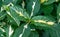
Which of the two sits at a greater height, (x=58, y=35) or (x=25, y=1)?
(x=25, y=1)

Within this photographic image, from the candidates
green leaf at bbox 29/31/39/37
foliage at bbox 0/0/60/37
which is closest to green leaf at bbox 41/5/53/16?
foliage at bbox 0/0/60/37

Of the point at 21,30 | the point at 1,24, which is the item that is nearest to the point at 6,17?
A: the point at 1,24

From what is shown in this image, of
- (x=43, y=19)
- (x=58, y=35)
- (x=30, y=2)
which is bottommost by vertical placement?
(x=58, y=35)

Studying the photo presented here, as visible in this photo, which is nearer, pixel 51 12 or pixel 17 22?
pixel 17 22

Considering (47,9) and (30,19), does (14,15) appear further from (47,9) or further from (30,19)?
(47,9)

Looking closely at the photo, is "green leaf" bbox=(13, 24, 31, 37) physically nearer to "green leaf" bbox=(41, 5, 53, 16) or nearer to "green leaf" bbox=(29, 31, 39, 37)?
"green leaf" bbox=(29, 31, 39, 37)

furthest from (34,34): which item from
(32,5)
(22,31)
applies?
(32,5)

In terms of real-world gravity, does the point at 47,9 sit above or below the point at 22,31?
above

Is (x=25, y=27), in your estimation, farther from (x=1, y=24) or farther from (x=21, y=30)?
(x=1, y=24)
